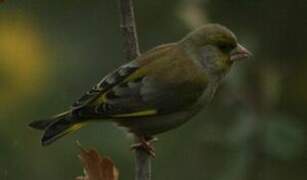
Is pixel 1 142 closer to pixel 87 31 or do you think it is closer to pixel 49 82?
pixel 49 82

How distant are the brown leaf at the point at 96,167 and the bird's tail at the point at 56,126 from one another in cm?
53

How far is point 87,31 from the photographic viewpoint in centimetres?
805

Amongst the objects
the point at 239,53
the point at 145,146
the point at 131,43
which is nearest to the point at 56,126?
the point at 145,146

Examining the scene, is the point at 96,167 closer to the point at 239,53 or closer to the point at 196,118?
the point at 239,53

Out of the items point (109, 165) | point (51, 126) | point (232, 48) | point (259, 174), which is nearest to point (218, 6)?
point (232, 48)

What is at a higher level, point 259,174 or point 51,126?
point 51,126

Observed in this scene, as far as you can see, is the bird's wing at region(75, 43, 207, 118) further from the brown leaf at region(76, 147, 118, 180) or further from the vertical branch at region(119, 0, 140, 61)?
the brown leaf at region(76, 147, 118, 180)

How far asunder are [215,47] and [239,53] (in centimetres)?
22

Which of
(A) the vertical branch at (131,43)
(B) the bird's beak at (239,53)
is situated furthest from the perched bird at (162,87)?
(A) the vertical branch at (131,43)

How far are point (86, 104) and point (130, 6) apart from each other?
41.3 inches

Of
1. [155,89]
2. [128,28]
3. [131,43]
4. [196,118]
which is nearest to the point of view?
[128,28]

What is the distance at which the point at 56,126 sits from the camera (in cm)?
517

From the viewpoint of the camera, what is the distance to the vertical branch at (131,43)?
4547 millimetres

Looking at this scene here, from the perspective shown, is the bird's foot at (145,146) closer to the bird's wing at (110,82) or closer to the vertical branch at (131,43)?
the vertical branch at (131,43)
